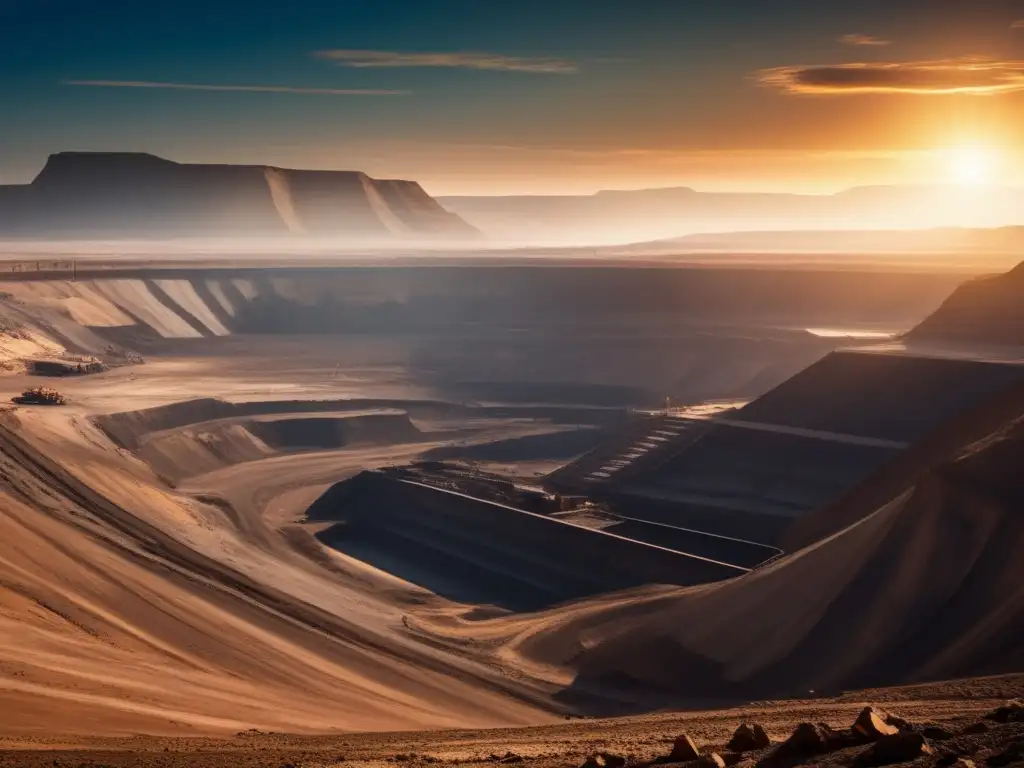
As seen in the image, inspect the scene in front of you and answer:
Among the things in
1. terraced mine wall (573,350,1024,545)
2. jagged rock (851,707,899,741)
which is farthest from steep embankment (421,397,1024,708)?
jagged rock (851,707,899,741)

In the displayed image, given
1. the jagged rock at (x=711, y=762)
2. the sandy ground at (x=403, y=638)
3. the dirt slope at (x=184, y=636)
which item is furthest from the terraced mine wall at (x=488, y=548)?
the jagged rock at (x=711, y=762)

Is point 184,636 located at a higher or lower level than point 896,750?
lower

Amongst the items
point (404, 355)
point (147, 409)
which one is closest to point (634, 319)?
point (404, 355)

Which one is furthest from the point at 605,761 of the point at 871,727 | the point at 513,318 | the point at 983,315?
the point at 513,318

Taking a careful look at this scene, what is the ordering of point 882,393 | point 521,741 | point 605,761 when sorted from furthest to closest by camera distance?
point 882,393
point 521,741
point 605,761

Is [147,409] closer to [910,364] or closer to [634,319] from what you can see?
[910,364]

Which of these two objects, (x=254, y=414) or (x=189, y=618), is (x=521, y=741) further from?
(x=254, y=414)
